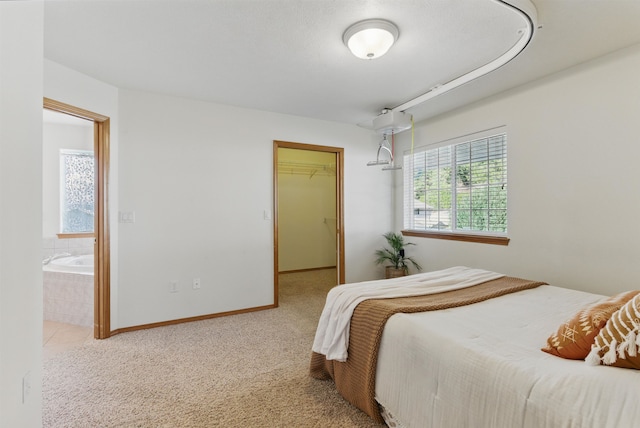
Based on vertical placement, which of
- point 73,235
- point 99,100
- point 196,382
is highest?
point 99,100

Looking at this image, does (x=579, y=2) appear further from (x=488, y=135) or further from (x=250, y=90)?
(x=250, y=90)

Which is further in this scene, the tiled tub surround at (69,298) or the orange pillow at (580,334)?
the tiled tub surround at (69,298)

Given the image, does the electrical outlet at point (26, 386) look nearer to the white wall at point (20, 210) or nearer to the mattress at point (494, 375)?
the white wall at point (20, 210)

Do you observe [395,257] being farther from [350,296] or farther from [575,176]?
[350,296]

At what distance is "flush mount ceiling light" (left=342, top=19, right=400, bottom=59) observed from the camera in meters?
1.96

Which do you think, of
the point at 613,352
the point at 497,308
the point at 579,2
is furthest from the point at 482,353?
the point at 579,2

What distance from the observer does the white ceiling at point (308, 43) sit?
1849mm

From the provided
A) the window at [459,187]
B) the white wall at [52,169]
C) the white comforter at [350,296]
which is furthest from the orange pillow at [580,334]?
the white wall at [52,169]

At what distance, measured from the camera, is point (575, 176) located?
2621 millimetres

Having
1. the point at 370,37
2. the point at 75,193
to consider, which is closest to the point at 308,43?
the point at 370,37

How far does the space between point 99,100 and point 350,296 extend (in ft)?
9.51

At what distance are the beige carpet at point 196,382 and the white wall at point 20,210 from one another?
515mm

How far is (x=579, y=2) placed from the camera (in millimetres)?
1813

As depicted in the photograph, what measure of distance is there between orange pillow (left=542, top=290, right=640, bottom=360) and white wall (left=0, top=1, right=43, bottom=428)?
2.20 meters
